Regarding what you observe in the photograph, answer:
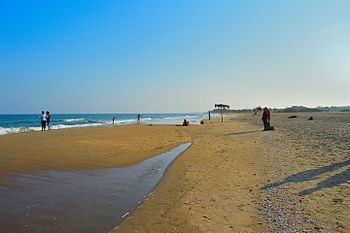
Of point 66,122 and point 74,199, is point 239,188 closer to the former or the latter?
point 74,199

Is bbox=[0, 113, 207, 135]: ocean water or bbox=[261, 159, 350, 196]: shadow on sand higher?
bbox=[0, 113, 207, 135]: ocean water

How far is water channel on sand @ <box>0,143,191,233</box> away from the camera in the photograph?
5.34 metres

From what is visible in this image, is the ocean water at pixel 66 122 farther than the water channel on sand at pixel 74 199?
Yes

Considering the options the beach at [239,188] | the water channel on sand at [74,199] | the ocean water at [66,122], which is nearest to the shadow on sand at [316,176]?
the beach at [239,188]

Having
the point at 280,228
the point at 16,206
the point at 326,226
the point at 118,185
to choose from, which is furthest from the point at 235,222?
the point at 16,206

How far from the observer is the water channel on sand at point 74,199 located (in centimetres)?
534

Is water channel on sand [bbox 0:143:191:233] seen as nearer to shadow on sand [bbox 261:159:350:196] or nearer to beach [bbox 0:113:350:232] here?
beach [bbox 0:113:350:232]

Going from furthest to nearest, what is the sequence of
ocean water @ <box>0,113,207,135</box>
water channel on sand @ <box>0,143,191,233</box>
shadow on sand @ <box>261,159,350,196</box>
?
1. ocean water @ <box>0,113,207,135</box>
2. shadow on sand @ <box>261,159,350,196</box>
3. water channel on sand @ <box>0,143,191,233</box>

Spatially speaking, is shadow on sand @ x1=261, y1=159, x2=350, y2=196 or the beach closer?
the beach

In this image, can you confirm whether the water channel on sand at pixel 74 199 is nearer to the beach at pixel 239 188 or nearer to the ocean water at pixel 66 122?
the beach at pixel 239 188

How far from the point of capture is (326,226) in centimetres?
486

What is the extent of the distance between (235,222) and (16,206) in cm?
475

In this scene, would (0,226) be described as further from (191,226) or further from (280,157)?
(280,157)

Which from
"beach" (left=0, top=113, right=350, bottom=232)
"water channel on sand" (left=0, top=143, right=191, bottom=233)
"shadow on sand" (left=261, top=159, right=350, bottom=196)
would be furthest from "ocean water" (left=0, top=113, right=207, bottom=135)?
"shadow on sand" (left=261, top=159, right=350, bottom=196)
